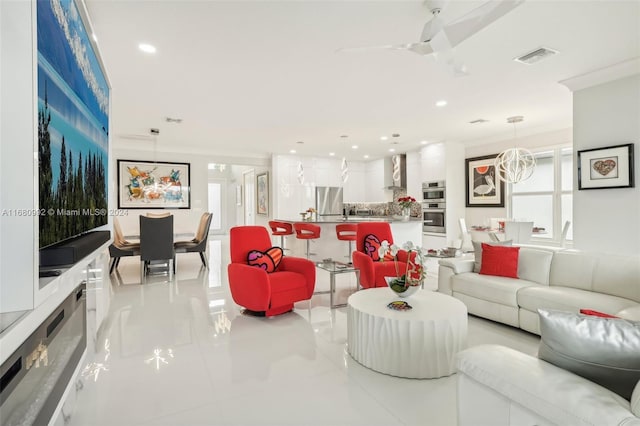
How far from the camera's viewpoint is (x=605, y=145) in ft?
12.3

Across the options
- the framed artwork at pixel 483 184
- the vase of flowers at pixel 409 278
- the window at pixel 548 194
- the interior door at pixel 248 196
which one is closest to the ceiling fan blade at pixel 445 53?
the vase of flowers at pixel 409 278

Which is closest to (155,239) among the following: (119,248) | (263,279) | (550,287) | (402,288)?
(119,248)

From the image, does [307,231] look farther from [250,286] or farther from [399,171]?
[399,171]

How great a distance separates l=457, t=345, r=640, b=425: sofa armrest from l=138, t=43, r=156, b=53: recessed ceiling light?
3.36 m

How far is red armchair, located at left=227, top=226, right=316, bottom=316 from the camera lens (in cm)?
333

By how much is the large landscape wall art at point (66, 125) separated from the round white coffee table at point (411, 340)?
1.93 metres

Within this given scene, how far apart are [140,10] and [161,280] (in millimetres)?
3965

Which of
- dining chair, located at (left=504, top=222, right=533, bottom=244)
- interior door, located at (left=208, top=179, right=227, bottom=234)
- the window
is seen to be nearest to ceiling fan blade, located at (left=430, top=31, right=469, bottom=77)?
dining chair, located at (left=504, top=222, right=533, bottom=244)

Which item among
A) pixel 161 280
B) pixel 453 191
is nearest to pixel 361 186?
pixel 453 191

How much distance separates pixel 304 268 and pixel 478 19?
106 inches

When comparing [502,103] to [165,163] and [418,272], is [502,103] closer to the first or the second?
[418,272]

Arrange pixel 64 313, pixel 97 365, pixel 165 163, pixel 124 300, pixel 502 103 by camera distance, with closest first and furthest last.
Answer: pixel 64 313 → pixel 97 365 → pixel 124 300 → pixel 502 103 → pixel 165 163

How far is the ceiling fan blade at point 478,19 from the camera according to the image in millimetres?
1803

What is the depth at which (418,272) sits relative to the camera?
260cm
